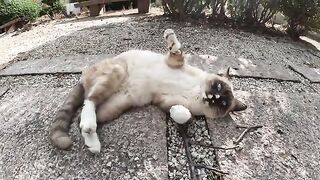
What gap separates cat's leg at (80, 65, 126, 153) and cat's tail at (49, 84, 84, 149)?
10 centimetres

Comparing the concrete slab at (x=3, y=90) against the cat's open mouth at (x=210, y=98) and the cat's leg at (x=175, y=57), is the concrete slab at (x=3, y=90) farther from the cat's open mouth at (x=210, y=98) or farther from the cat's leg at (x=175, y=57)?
the cat's open mouth at (x=210, y=98)

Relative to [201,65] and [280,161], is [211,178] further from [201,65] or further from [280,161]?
[201,65]

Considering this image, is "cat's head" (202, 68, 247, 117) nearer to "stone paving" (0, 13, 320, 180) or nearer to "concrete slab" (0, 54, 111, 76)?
"stone paving" (0, 13, 320, 180)

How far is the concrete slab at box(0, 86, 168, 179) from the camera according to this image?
3.14 metres

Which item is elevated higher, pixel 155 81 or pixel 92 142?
pixel 155 81

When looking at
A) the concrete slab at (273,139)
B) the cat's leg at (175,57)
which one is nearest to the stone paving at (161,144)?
the concrete slab at (273,139)

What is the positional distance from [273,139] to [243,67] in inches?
63.1

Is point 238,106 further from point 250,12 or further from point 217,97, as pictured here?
point 250,12

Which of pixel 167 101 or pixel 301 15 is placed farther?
A: pixel 301 15

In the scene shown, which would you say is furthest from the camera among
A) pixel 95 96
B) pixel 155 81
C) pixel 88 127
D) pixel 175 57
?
pixel 175 57

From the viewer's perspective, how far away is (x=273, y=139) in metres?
3.61

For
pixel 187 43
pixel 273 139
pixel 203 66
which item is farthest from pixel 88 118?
pixel 187 43

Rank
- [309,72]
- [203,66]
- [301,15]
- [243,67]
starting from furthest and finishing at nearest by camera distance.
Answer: [301,15] < [309,72] < [243,67] < [203,66]

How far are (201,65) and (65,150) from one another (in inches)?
86.7
